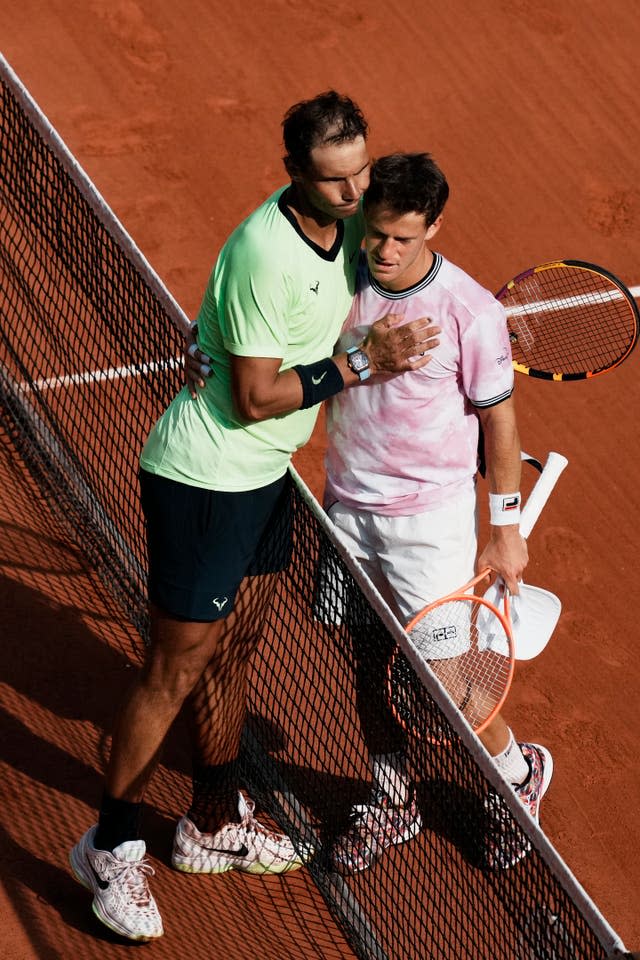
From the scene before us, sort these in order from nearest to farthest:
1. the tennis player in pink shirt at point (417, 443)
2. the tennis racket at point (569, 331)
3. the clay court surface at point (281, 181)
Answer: the tennis player in pink shirt at point (417, 443)
the clay court surface at point (281, 181)
the tennis racket at point (569, 331)

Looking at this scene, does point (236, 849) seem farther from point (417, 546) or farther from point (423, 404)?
point (423, 404)

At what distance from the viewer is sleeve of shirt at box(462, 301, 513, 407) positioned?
3.71 meters

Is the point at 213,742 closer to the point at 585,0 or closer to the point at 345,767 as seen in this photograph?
the point at 345,767

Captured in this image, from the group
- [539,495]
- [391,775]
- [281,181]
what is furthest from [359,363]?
[281,181]

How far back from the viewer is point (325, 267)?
3.47 metres

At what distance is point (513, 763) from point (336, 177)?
221 cm

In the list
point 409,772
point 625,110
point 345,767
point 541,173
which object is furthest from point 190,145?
point 409,772

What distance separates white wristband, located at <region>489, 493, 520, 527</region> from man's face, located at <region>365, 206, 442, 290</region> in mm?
763

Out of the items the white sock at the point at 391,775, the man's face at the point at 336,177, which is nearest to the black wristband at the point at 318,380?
the man's face at the point at 336,177

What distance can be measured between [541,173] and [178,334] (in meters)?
4.29

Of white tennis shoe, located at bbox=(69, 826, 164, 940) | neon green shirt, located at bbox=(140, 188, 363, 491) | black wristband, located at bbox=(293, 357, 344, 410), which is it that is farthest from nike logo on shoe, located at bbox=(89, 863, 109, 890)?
black wristband, located at bbox=(293, 357, 344, 410)

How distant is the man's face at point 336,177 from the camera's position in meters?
3.28

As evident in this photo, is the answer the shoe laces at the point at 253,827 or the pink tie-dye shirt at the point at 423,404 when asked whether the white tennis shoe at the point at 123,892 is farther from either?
the pink tie-dye shirt at the point at 423,404

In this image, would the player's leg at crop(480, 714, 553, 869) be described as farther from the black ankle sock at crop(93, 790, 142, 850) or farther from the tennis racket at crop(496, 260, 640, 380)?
the tennis racket at crop(496, 260, 640, 380)
